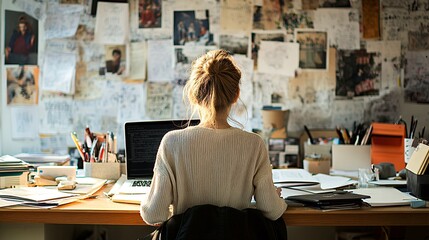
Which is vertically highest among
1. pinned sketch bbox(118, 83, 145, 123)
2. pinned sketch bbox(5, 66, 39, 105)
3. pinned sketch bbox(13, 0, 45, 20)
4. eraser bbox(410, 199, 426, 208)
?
pinned sketch bbox(13, 0, 45, 20)

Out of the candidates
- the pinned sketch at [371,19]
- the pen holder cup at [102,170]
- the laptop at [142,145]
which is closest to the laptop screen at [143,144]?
the laptop at [142,145]

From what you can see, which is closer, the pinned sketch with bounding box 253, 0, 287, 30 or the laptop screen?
the laptop screen

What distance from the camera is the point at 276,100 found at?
3152mm

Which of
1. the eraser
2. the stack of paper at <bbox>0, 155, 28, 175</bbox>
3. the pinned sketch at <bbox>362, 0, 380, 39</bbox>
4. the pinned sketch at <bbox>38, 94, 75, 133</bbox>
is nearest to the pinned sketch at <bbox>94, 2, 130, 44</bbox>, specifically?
the pinned sketch at <bbox>38, 94, 75, 133</bbox>

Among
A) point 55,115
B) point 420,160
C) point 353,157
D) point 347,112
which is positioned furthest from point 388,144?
point 55,115

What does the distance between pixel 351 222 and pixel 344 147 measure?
817mm

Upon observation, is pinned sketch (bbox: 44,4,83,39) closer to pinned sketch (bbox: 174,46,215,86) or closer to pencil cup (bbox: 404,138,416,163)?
pinned sketch (bbox: 174,46,215,86)

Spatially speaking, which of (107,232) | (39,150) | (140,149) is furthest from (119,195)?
→ (39,150)

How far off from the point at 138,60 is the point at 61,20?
1.53ft

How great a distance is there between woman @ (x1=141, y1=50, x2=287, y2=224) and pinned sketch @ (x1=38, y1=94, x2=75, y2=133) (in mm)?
1402

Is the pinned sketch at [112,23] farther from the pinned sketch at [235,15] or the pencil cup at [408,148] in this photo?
the pencil cup at [408,148]

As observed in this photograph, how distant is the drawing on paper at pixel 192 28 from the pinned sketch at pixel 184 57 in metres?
0.03

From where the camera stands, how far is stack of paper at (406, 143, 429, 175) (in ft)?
7.39

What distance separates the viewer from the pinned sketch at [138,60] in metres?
3.14
